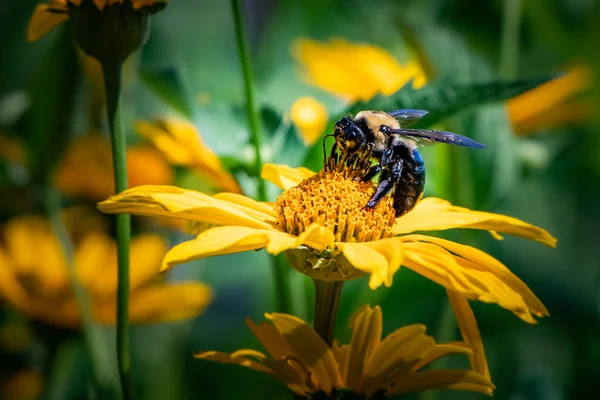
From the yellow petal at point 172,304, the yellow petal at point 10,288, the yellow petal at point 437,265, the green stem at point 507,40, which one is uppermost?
the green stem at point 507,40

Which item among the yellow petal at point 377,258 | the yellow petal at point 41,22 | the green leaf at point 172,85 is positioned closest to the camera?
the yellow petal at point 377,258

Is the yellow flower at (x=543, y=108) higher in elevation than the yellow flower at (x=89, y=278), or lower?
higher

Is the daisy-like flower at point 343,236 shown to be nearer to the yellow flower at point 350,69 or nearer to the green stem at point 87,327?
the green stem at point 87,327

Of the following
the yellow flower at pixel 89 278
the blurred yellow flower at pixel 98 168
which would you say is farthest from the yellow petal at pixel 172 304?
the blurred yellow flower at pixel 98 168

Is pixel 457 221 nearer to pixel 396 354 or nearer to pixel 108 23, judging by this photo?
pixel 396 354

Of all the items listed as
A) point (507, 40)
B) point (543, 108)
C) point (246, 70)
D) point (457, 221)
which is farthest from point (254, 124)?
point (543, 108)

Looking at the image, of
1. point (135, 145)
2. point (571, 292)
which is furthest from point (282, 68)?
point (571, 292)

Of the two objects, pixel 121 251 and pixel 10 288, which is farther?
pixel 10 288
